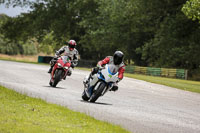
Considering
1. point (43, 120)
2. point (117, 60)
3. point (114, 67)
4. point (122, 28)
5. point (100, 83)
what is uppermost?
point (122, 28)

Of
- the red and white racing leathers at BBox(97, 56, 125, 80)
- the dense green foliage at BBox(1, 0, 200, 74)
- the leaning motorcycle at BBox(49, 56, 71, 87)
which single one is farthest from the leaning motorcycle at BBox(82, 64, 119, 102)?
the dense green foliage at BBox(1, 0, 200, 74)

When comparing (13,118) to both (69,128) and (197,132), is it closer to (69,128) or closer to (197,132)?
(69,128)

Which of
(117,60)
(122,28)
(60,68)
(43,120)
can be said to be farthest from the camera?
(122,28)

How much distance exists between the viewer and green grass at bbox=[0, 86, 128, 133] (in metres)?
7.14

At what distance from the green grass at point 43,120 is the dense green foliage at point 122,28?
123 ft

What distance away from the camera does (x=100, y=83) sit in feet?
40.7

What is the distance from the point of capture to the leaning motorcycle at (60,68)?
16969 millimetres

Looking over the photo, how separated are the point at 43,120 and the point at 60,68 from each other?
9038 millimetres

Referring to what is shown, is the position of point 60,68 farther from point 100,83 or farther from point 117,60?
point 117,60

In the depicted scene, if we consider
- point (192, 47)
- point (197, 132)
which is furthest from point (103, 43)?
point (197, 132)

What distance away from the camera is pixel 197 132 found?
28.8ft

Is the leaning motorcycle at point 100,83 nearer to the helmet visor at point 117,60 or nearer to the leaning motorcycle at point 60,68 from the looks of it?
the helmet visor at point 117,60

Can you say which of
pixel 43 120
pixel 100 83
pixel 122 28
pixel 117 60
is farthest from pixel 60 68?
pixel 122 28

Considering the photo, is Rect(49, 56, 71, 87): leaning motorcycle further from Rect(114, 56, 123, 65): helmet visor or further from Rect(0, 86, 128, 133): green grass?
Rect(0, 86, 128, 133): green grass
